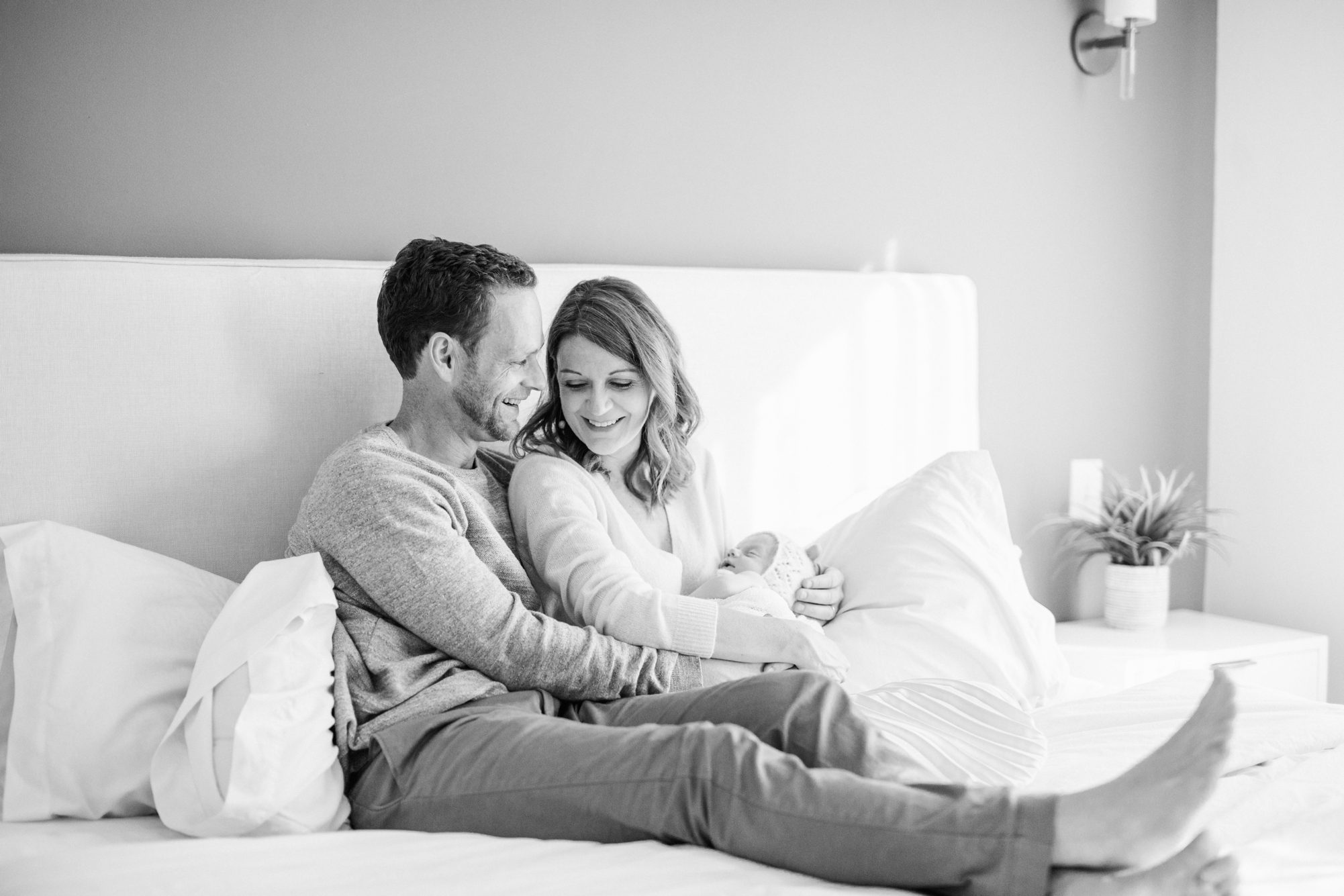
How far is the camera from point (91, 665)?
1.54 m

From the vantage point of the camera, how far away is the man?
116 centimetres

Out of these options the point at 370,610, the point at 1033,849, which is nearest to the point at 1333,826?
the point at 1033,849

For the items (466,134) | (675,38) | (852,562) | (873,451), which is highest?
(675,38)

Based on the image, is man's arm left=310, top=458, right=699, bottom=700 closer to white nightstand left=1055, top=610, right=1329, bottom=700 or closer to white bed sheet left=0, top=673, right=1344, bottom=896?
white bed sheet left=0, top=673, right=1344, bottom=896

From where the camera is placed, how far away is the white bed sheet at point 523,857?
3.97ft

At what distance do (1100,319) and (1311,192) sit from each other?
1.78 feet

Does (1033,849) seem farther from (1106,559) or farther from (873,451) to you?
(1106,559)

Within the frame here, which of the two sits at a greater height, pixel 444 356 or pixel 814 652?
pixel 444 356

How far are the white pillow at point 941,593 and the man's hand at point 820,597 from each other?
0.02m

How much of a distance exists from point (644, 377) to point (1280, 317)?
6.04 feet

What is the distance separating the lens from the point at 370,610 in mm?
1633

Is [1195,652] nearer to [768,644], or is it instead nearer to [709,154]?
[768,644]

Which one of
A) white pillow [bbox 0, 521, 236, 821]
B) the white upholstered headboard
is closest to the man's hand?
the white upholstered headboard

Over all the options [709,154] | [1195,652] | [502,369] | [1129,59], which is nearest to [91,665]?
[502,369]
